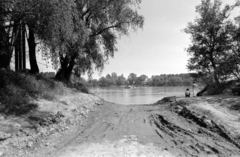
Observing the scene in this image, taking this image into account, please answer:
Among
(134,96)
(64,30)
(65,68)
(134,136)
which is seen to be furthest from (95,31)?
(134,96)

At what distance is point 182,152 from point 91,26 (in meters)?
13.0

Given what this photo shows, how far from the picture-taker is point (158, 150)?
175 inches

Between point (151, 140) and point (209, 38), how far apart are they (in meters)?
17.6

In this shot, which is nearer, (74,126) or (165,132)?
(165,132)

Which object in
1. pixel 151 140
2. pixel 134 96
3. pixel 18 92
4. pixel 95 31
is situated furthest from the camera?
pixel 134 96

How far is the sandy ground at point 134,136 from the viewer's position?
14.3 ft

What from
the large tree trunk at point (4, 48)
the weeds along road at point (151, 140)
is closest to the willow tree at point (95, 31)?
the large tree trunk at point (4, 48)

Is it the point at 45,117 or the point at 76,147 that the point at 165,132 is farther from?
the point at 45,117

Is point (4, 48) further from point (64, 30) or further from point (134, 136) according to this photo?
point (134, 136)

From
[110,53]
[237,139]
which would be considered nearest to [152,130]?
[237,139]

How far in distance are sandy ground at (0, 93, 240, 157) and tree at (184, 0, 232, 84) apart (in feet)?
38.8

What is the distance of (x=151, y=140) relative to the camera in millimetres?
5160

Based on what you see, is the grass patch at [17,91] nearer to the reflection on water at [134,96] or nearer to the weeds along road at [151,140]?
the weeds along road at [151,140]

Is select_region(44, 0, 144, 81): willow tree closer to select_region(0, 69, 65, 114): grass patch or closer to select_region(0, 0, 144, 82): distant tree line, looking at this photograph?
select_region(0, 0, 144, 82): distant tree line
